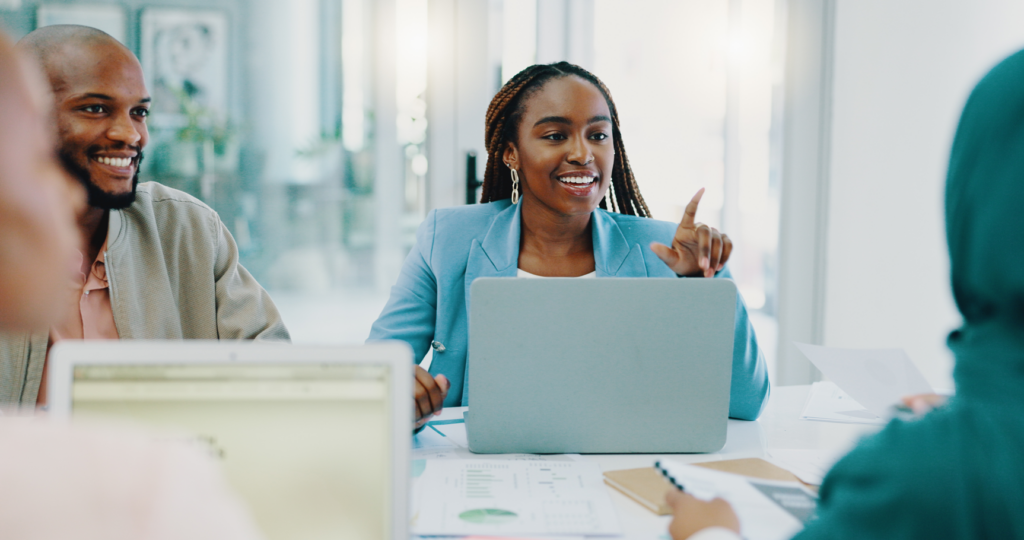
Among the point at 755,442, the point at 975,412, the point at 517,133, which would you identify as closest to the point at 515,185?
the point at 517,133

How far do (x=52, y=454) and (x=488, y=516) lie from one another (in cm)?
58

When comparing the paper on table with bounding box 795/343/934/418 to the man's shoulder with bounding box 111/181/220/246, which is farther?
the man's shoulder with bounding box 111/181/220/246

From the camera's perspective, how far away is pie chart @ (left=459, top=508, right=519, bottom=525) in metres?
0.88

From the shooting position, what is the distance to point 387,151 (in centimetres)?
258

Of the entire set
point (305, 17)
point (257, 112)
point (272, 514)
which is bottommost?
point (272, 514)

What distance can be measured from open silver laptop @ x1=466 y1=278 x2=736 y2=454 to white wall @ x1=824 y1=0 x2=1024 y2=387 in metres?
1.78

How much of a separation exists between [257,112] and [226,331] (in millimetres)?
1140

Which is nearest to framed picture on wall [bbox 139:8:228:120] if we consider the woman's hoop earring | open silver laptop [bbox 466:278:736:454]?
the woman's hoop earring

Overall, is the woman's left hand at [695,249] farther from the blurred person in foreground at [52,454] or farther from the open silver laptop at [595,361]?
the blurred person in foreground at [52,454]

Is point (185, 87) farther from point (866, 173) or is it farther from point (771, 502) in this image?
point (866, 173)

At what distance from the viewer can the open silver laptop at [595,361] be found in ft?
3.36

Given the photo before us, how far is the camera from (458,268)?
1632 mm

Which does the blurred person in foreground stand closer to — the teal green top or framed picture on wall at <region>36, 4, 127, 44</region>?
the teal green top

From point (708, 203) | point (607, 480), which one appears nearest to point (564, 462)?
point (607, 480)
